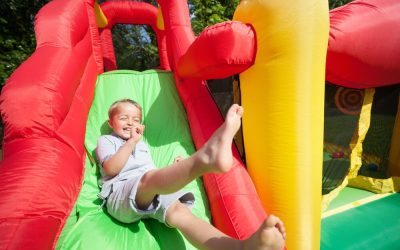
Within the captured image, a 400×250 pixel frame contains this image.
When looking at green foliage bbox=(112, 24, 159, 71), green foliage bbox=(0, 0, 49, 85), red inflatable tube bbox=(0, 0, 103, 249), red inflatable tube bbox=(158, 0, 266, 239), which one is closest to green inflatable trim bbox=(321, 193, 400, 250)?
red inflatable tube bbox=(158, 0, 266, 239)

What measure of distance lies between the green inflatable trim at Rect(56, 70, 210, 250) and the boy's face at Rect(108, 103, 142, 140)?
22cm

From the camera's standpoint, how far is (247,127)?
158 centimetres

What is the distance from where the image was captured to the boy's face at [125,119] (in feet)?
5.41

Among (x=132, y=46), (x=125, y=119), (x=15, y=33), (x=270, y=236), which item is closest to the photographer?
(x=270, y=236)

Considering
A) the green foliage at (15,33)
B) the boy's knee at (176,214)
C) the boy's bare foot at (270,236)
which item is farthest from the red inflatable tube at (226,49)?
the green foliage at (15,33)

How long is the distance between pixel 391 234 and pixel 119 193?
58.0 inches

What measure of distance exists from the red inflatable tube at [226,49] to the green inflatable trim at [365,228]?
3.39ft

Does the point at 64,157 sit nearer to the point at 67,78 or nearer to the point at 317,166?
the point at 67,78

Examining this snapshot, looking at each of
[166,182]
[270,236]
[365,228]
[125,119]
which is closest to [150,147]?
[125,119]

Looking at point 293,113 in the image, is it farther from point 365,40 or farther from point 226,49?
point 365,40

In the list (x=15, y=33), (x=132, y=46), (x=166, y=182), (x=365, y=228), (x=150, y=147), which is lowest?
(x=365, y=228)

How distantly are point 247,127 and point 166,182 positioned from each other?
25.5 inches

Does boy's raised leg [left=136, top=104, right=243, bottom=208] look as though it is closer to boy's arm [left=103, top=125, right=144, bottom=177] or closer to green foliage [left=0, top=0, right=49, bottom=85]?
boy's arm [left=103, top=125, right=144, bottom=177]

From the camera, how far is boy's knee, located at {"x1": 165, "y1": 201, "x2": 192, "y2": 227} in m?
1.20
